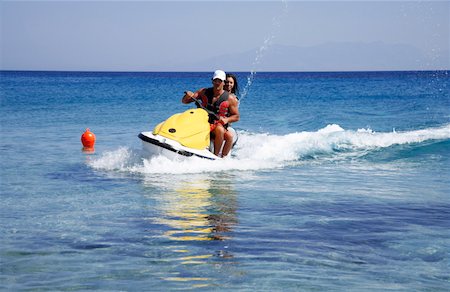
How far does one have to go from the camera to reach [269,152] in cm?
1194

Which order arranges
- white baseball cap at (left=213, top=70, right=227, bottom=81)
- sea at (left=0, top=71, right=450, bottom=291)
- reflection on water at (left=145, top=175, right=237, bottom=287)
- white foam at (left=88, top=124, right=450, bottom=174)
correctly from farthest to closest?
white baseball cap at (left=213, top=70, right=227, bottom=81), white foam at (left=88, top=124, right=450, bottom=174), reflection on water at (left=145, top=175, right=237, bottom=287), sea at (left=0, top=71, right=450, bottom=291)

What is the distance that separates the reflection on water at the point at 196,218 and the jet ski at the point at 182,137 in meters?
0.45

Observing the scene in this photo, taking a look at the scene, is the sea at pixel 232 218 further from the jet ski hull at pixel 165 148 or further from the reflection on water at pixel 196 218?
the jet ski hull at pixel 165 148

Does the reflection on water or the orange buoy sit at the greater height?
the orange buoy

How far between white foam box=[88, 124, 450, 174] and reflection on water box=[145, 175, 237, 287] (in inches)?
20.6

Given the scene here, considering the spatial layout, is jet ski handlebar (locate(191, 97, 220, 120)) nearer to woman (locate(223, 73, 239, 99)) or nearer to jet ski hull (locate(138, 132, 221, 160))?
woman (locate(223, 73, 239, 99))

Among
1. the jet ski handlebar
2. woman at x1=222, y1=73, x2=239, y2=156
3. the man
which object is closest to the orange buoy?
the man

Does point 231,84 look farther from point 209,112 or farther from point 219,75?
point 209,112

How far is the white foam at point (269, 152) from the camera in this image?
9375 millimetres

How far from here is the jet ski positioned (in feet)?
30.1

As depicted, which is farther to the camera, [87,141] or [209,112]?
[87,141]

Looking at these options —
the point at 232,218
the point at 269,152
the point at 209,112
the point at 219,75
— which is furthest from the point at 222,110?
the point at 232,218

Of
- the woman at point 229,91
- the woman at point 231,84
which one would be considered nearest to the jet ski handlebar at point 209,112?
the woman at point 229,91

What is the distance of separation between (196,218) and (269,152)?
5557 millimetres
